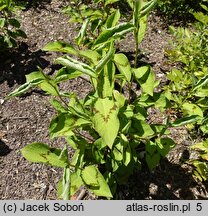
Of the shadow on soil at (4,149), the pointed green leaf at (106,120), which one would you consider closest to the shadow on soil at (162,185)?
the shadow on soil at (4,149)

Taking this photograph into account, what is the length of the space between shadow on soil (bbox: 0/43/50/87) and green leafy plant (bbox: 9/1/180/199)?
1.35m

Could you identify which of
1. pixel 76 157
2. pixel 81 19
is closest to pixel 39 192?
pixel 76 157

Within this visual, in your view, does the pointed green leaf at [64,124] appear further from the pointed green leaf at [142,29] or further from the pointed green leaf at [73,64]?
the pointed green leaf at [142,29]

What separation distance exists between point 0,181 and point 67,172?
3.85 ft

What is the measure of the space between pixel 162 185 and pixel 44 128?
1111mm

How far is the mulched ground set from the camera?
266cm

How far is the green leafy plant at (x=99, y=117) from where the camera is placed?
165 cm

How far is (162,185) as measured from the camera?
2.69 meters

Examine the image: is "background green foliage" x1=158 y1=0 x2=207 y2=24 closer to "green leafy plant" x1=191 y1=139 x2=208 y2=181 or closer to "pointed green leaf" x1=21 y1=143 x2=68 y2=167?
"green leafy plant" x1=191 y1=139 x2=208 y2=181

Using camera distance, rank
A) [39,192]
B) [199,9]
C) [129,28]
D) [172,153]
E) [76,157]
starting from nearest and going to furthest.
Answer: [129,28] → [76,157] → [39,192] → [172,153] → [199,9]

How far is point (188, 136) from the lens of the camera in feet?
9.61

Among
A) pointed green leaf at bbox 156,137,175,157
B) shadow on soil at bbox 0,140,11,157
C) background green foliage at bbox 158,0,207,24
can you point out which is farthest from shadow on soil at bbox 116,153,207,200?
background green foliage at bbox 158,0,207,24

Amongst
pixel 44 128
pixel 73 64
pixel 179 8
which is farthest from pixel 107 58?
pixel 179 8

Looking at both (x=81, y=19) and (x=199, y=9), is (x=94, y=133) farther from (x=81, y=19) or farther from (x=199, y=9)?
(x=199, y=9)
